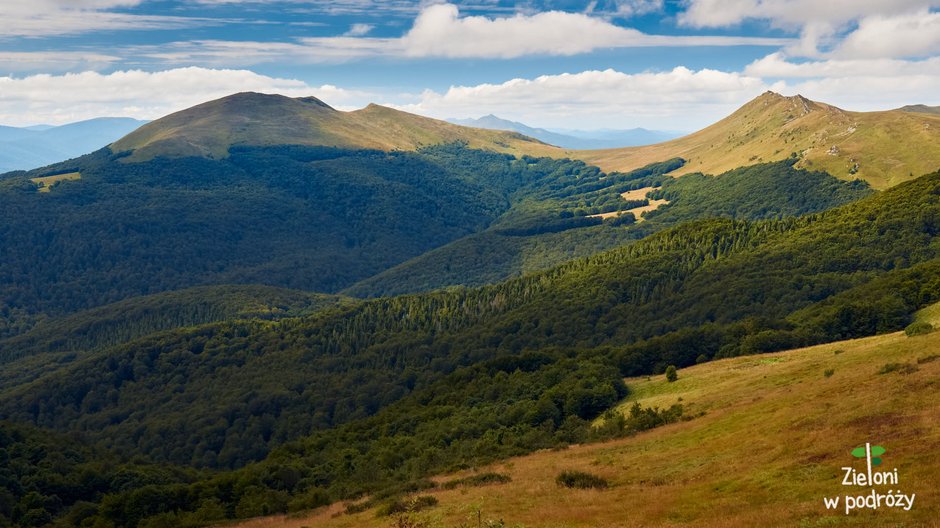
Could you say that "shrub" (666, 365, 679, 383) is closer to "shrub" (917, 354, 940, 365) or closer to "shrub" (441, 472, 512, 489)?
"shrub" (917, 354, 940, 365)

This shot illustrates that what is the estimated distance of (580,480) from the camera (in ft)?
190

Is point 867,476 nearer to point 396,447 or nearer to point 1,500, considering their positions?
point 396,447

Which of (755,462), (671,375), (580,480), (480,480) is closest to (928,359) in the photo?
(755,462)

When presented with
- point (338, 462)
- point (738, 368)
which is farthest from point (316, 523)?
point (738, 368)

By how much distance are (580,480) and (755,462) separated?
13.7 meters

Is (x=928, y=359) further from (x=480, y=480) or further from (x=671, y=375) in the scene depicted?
(x=671, y=375)

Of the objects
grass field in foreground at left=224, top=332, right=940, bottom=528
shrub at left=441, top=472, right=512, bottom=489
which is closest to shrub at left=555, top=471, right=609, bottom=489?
grass field in foreground at left=224, top=332, right=940, bottom=528

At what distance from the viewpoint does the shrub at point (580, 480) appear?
56.9 metres

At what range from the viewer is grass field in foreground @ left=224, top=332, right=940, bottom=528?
Answer: 130 feet

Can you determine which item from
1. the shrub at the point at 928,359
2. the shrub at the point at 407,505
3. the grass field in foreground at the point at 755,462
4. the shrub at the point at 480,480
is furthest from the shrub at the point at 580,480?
the shrub at the point at 928,359

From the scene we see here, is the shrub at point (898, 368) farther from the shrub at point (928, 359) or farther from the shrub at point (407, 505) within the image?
the shrub at point (407, 505)

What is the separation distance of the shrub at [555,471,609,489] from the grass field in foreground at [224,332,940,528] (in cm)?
81

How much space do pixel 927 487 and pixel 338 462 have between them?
85782 millimetres

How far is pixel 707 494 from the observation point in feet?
152
